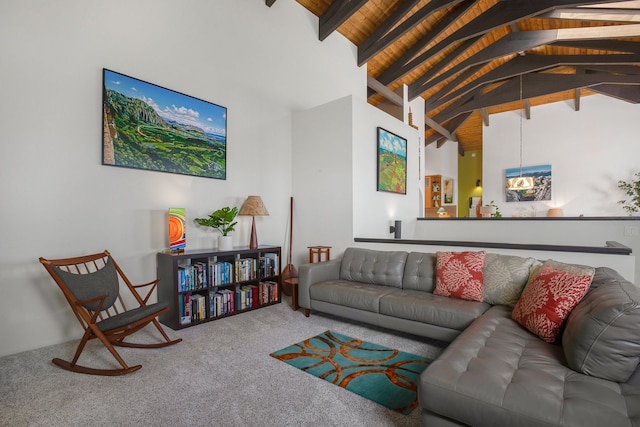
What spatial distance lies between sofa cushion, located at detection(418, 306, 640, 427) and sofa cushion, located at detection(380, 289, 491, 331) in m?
0.72

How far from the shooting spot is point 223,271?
3.66 m

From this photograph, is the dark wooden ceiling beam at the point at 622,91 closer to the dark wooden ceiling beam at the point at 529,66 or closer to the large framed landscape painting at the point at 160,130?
the dark wooden ceiling beam at the point at 529,66

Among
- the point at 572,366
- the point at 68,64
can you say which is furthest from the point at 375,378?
the point at 68,64

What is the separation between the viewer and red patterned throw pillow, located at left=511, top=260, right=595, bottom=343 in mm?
1928

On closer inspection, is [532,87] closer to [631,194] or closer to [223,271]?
[631,194]

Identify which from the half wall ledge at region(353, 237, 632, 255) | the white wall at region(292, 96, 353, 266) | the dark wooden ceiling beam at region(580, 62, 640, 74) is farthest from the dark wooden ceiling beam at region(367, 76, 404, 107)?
the half wall ledge at region(353, 237, 632, 255)

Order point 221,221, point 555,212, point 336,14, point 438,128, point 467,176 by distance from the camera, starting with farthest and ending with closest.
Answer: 1. point 467,176
2. point 438,128
3. point 555,212
4. point 336,14
5. point 221,221

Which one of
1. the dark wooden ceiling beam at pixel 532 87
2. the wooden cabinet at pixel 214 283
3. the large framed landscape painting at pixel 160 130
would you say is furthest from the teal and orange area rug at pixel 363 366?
the dark wooden ceiling beam at pixel 532 87

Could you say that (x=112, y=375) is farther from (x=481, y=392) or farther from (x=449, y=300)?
(x=449, y=300)

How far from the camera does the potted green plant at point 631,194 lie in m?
7.38

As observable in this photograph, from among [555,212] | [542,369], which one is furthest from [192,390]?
[555,212]

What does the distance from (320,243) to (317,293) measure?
4.55 feet

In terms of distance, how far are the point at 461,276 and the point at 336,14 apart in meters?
4.51

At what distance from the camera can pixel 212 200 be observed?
13.3 ft
